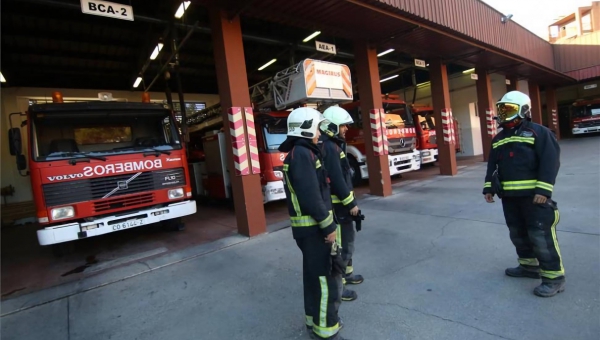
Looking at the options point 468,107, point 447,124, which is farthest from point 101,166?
point 468,107

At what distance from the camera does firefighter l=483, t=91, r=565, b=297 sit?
113 inches

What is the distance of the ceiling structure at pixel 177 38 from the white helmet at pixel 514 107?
3.67m

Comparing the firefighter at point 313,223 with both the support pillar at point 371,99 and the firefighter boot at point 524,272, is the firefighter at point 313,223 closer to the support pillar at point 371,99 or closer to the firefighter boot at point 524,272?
the firefighter boot at point 524,272

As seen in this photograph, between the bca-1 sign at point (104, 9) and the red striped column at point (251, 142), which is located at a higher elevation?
the bca-1 sign at point (104, 9)

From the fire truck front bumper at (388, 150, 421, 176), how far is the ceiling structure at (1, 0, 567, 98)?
3049 millimetres

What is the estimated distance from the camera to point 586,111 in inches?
814

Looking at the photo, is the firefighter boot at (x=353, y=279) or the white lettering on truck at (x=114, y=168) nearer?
the firefighter boot at (x=353, y=279)

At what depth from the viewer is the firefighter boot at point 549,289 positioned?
9.31 ft

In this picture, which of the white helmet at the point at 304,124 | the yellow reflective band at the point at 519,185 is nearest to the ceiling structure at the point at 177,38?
the white helmet at the point at 304,124

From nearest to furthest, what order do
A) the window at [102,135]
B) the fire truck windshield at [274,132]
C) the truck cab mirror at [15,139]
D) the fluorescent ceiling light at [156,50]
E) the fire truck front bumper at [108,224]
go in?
1. the fire truck front bumper at [108,224]
2. the truck cab mirror at [15,139]
3. the window at [102,135]
4. the fire truck windshield at [274,132]
5. the fluorescent ceiling light at [156,50]

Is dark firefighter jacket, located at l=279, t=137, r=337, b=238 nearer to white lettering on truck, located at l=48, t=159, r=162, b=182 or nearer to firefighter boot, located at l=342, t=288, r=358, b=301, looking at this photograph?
firefighter boot, located at l=342, t=288, r=358, b=301

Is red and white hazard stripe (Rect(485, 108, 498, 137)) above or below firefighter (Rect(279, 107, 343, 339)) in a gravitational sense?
above

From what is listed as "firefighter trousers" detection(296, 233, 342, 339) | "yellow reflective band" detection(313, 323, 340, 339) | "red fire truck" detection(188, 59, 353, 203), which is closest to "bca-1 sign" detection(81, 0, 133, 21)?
"red fire truck" detection(188, 59, 353, 203)

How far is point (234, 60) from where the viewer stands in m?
5.57
